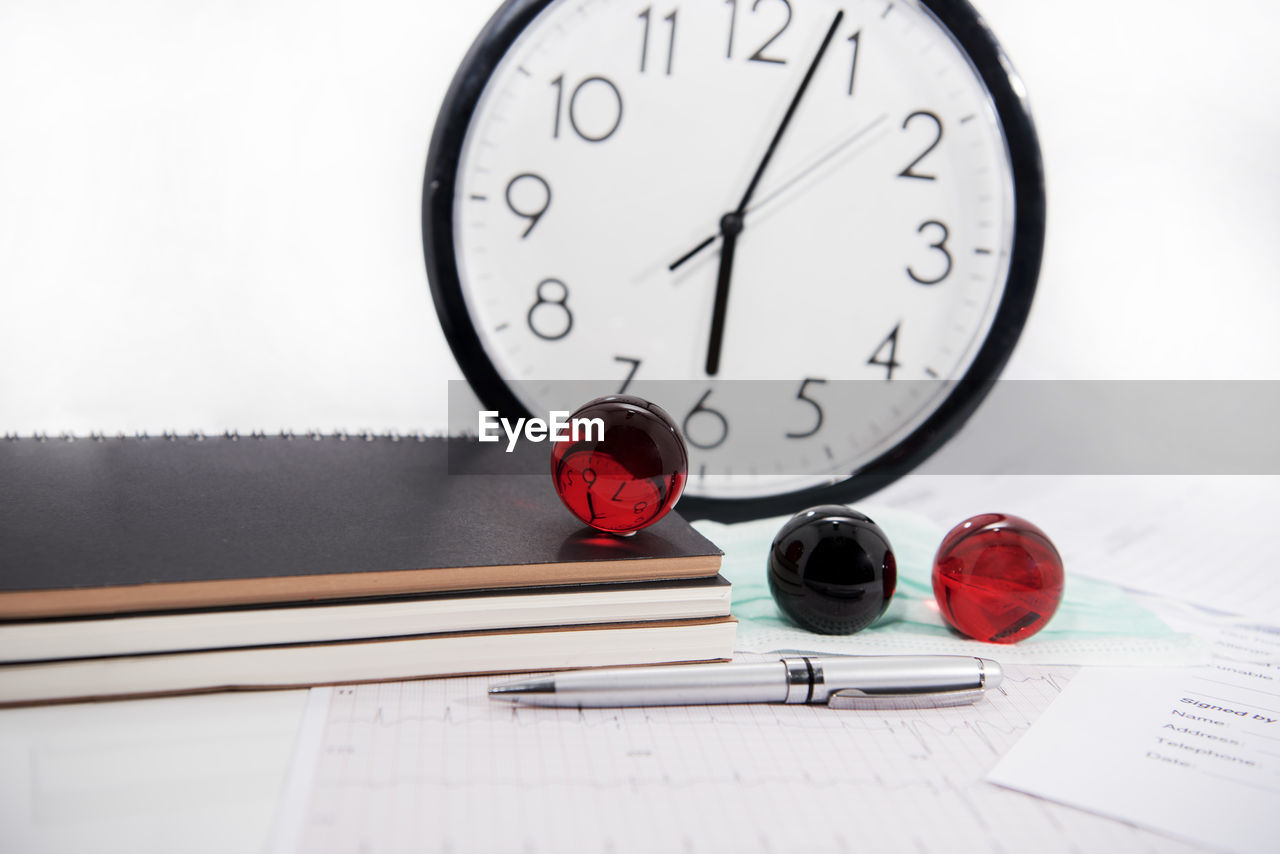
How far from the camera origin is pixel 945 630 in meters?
0.87

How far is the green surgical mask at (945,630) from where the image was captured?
2.69 feet

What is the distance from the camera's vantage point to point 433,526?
773mm

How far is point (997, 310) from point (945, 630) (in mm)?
412

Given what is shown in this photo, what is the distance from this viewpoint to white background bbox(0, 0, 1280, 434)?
1215 mm

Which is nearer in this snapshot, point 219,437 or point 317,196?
point 219,437

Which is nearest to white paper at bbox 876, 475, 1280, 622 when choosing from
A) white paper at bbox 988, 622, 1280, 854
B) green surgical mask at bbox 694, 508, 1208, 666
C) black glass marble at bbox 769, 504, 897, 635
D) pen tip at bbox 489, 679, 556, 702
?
green surgical mask at bbox 694, 508, 1208, 666

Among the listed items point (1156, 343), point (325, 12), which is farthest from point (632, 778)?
point (1156, 343)

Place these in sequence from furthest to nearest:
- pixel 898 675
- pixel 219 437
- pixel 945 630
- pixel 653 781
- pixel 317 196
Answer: pixel 317 196, pixel 219 437, pixel 945 630, pixel 898 675, pixel 653 781

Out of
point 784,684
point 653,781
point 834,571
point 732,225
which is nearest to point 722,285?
point 732,225

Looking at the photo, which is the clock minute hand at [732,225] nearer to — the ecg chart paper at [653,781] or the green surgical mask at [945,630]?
the green surgical mask at [945,630]

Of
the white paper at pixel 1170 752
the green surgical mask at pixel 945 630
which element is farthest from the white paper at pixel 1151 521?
the white paper at pixel 1170 752

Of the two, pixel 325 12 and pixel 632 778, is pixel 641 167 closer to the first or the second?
pixel 325 12

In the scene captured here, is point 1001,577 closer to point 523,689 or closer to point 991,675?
point 991,675

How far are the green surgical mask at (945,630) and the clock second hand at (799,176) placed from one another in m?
0.33
